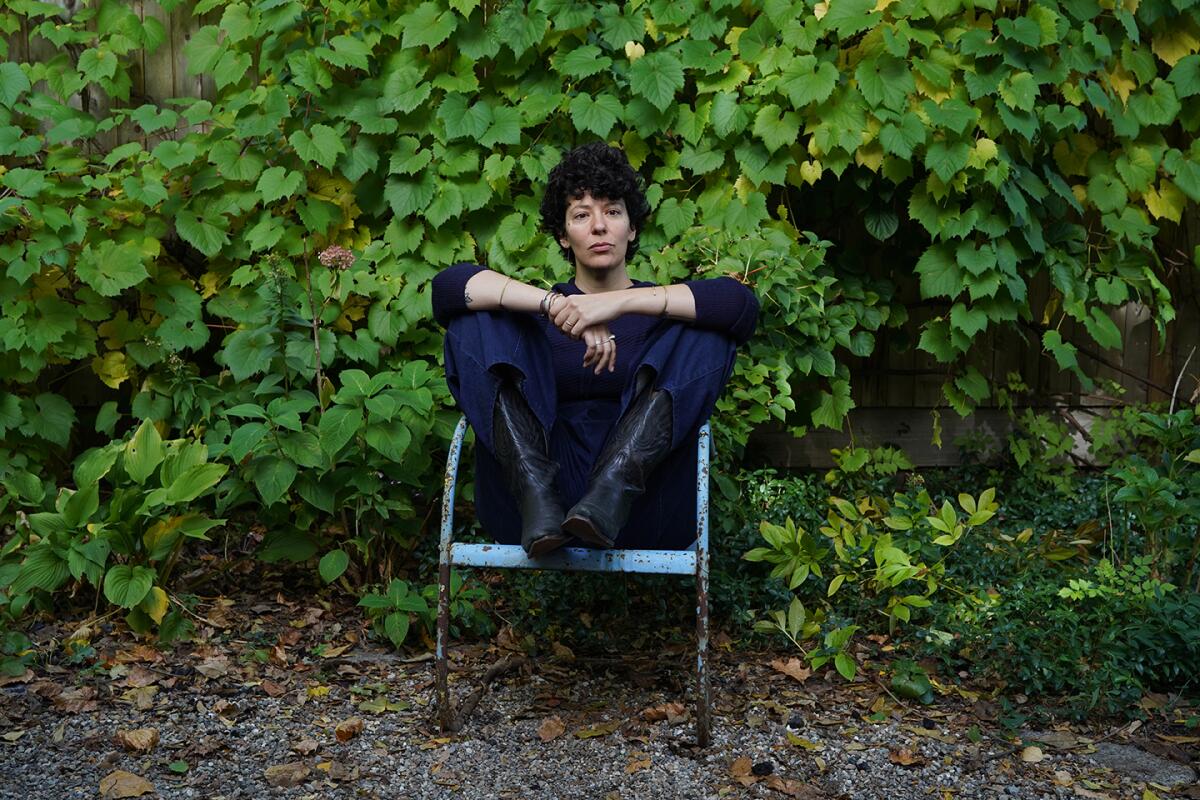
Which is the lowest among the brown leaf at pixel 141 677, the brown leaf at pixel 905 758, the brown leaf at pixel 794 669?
the brown leaf at pixel 905 758

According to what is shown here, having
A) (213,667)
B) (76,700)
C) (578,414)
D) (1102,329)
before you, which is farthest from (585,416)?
(1102,329)

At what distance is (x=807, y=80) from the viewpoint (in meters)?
3.45

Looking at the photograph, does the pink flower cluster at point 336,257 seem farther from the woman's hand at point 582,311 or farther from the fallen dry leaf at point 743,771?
the fallen dry leaf at point 743,771

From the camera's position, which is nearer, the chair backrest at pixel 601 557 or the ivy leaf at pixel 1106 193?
the chair backrest at pixel 601 557

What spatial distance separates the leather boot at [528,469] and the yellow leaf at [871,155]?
5.48 ft

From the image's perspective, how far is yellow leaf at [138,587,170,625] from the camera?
2.85 m

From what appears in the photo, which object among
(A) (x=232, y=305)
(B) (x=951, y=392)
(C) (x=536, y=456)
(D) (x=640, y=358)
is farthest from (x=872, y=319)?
(A) (x=232, y=305)

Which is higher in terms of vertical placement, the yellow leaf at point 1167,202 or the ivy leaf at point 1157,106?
the ivy leaf at point 1157,106

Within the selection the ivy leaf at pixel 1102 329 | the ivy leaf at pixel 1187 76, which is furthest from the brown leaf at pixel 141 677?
the ivy leaf at pixel 1187 76

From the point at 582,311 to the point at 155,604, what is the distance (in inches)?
54.7

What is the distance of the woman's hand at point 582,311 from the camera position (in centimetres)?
244

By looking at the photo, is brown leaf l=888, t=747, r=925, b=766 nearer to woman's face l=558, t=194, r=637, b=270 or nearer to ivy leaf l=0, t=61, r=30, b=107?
A: woman's face l=558, t=194, r=637, b=270

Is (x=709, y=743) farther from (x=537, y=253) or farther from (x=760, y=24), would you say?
(x=760, y=24)

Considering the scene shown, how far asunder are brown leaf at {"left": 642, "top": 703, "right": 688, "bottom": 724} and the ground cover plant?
25.6 inches
